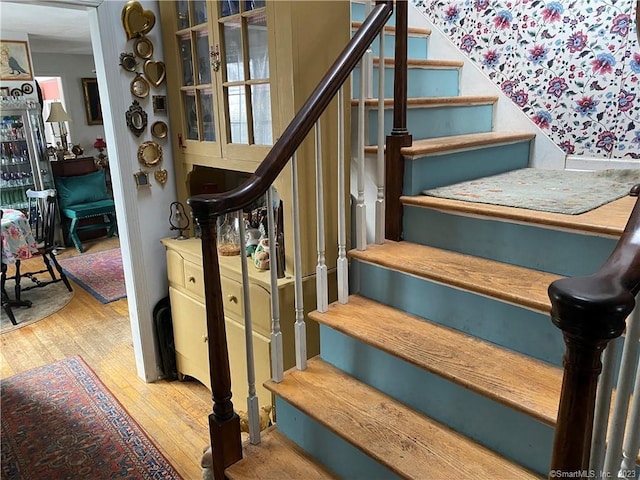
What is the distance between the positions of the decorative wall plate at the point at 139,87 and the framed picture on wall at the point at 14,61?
3.84 metres

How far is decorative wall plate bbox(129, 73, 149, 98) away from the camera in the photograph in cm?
260

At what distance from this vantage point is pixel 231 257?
8.21 ft

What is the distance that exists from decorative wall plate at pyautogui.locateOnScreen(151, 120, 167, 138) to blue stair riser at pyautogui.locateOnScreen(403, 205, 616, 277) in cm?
157

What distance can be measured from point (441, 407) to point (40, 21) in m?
5.37

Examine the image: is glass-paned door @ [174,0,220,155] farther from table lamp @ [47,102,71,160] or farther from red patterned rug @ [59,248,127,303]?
table lamp @ [47,102,71,160]

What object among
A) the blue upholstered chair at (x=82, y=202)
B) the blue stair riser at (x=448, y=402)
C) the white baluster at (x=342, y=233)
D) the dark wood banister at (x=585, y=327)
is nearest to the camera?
the dark wood banister at (x=585, y=327)

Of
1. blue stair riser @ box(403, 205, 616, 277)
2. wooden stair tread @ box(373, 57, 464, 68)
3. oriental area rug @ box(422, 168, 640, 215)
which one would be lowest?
blue stair riser @ box(403, 205, 616, 277)

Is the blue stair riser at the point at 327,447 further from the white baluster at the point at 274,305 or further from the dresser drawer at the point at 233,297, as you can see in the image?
the dresser drawer at the point at 233,297

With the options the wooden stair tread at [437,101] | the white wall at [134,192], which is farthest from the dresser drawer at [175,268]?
the wooden stair tread at [437,101]

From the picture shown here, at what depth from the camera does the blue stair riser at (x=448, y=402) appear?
1.29 metres

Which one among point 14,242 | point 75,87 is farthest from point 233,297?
point 75,87

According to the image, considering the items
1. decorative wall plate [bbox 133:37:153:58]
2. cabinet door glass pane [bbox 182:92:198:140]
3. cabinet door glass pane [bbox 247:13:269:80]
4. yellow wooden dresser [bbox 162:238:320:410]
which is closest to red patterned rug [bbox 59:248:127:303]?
yellow wooden dresser [bbox 162:238:320:410]

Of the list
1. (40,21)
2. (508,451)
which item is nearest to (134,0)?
(508,451)

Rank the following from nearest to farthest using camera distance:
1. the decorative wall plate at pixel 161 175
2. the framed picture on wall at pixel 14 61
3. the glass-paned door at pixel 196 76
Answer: the glass-paned door at pixel 196 76, the decorative wall plate at pixel 161 175, the framed picture on wall at pixel 14 61
